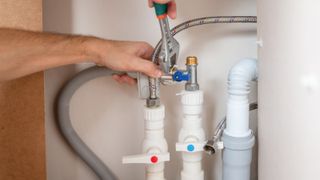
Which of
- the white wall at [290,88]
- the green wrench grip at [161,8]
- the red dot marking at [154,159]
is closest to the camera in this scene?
the white wall at [290,88]

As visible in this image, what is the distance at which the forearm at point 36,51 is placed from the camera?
2.74ft

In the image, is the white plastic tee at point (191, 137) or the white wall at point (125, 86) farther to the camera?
the white wall at point (125, 86)

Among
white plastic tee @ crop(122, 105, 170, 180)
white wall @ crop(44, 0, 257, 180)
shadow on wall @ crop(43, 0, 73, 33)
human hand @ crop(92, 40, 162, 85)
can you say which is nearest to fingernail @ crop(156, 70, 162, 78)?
human hand @ crop(92, 40, 162, 85)

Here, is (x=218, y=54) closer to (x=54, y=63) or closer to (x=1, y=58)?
(x=54, y=63)

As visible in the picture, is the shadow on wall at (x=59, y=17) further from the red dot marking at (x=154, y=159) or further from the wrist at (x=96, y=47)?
the red dot marking at (x=154, y=159)

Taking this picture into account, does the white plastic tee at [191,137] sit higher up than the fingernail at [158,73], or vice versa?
the fingernail at [158,73]

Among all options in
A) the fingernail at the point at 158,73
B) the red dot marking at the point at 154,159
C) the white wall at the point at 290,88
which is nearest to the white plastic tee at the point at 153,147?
the red dot marking at the point at 154,159

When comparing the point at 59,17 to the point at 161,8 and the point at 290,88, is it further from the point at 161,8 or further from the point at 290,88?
the point at 290,88

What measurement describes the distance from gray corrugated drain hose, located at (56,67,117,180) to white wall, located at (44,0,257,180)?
1.6 inches

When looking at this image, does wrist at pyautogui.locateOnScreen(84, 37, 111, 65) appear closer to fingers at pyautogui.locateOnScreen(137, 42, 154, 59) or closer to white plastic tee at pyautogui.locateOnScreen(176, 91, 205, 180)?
fingers at pyautogui.locateOnScreen(137, 42, 154, 59)

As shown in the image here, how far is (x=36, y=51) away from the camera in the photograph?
860 mm

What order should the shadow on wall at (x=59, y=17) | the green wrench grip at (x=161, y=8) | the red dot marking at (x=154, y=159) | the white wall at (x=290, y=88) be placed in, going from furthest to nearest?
the shadow on wall at (x=59, y=17) < the red dot marking at (x=154, y=159) < the green wrench grip at (x=161, y=8) < the white wall at (x=290, y=88)

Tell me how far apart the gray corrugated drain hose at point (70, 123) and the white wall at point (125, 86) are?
4 centimetres

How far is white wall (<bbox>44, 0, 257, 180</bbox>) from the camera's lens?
42.4 inches
